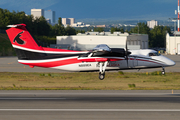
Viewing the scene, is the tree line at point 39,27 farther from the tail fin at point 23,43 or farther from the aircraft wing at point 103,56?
the aircraft wing at point 103,56

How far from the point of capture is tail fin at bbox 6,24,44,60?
33.2m

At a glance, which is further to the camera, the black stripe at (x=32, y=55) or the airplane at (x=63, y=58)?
the black stripe at (x=32, y=55)

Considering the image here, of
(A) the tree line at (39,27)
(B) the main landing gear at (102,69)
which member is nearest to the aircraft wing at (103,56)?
(B) the main landing gear at (102,69)

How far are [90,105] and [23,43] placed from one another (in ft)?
62.6

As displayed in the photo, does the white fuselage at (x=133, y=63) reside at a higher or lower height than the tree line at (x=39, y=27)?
lower

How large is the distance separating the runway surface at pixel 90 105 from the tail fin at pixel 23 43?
38.7 feet

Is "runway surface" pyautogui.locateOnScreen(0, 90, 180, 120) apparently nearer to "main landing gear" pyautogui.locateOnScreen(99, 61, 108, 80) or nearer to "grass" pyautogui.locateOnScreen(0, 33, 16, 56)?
"main landing gear" pyautogui.locateOnScreen(99, 61, 108, 80)

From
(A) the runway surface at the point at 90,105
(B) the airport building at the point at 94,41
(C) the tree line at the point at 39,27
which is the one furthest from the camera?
(C) the tree line at the point at 39,27

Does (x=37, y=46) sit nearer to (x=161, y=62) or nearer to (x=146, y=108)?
(x=161, y=62)

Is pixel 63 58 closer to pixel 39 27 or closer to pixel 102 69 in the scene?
pixel 102 69

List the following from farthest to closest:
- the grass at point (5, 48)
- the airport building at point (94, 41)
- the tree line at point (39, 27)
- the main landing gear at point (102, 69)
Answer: the tree line at point (39, 27), the airport building at point (94, 41), the grass at point (5, 48), the main landing gear at point (102, 69)

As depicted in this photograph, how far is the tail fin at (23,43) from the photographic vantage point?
33.2m

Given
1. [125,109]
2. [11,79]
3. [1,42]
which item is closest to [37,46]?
[11,79]

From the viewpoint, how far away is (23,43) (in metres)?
33.6
